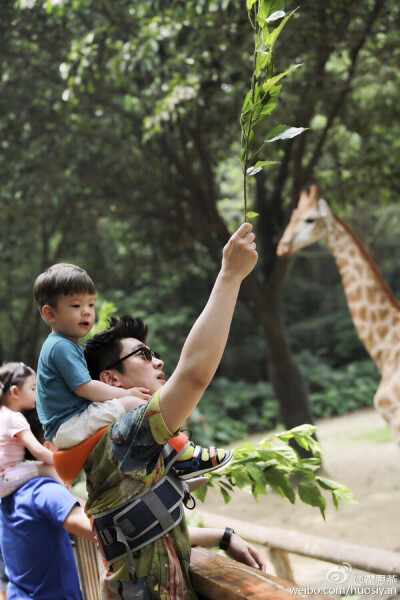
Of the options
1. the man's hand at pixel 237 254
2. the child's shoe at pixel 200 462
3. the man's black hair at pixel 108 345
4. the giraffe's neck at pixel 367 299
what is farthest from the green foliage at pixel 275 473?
the giraffe's neck at pixel 367 299

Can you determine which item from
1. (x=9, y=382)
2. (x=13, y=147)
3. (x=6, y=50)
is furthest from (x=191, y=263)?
(x=9, y=382)

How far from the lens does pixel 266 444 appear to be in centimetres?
215

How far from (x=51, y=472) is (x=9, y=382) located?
1.11ft

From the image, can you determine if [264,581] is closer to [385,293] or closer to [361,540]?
[385,293]

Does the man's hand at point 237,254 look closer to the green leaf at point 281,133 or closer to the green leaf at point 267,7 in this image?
the green leaf at point 281,133

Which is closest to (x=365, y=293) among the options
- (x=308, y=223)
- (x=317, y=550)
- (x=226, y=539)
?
(x=308, y=223)

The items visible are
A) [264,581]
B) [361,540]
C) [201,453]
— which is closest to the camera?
[264,581]

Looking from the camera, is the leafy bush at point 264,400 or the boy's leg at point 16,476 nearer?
the boy's leg at point 16,476

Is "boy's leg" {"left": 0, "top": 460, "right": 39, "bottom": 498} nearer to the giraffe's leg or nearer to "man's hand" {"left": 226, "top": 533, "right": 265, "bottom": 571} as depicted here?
"man's hand" {"left": 226, "top": 533, "right": 265, "bottom": 571}

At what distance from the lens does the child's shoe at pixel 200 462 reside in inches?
55.7

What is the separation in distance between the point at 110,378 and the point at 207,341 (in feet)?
1.30

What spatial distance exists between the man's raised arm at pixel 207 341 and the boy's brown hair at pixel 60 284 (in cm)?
37

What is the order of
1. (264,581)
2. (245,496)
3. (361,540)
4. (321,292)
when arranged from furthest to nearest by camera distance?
(321,292) → (245,496) → (361,540) → (264,581)

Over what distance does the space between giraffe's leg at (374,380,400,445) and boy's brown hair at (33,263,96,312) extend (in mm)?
2904
